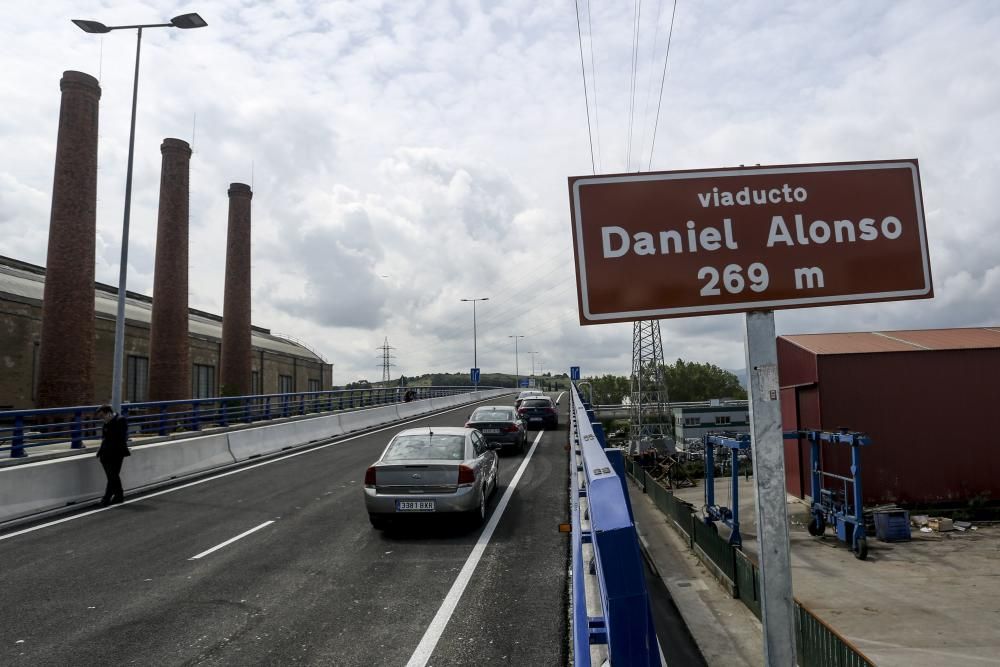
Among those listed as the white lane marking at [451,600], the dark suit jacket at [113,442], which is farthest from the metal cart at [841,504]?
the dark suit jacket at [113,442]

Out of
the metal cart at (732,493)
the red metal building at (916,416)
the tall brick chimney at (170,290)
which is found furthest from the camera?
the tall brick chimney at (170,290)

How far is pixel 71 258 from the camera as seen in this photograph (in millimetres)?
28688

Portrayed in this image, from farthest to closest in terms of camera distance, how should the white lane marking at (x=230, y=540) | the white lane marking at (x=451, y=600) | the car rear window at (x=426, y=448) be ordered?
the car rear window at (x=426, y=448)
the white lane marking at (x=230, y=540)
the white lane marking at (x=451, y=600)

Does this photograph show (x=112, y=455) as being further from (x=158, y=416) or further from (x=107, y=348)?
(x=107, y=348)

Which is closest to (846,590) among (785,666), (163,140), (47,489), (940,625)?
(940,625)

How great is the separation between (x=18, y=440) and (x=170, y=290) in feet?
76.1

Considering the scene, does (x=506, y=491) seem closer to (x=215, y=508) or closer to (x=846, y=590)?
(x=215, y=508)

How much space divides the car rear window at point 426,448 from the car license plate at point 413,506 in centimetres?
73

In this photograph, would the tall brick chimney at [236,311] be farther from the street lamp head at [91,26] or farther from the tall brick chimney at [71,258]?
the street lamp head at [91,26]

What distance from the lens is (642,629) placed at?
7.60 ft

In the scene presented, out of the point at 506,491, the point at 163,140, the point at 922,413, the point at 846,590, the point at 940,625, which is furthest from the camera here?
the point at 163,140

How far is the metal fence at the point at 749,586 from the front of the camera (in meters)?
4.79

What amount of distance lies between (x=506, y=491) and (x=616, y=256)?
11410mm

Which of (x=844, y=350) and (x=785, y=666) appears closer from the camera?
(x=785, y=666)
